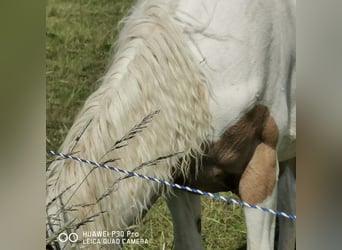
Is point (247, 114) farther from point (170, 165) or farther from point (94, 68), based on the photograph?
point (94, 68)

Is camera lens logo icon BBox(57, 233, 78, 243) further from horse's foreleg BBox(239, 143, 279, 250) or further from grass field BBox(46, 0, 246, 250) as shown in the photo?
horse's foreleg BBox(239, 143, 279, 250)

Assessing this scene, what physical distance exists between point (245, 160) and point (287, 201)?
0.67 ft

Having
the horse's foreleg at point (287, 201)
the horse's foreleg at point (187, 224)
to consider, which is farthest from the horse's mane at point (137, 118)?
the horse's foreleg at point (287, 201)

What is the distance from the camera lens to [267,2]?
1963 millimetres

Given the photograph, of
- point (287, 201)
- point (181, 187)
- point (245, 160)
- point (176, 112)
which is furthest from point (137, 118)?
point (287, 201)

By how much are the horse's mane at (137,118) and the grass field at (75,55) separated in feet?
0.14

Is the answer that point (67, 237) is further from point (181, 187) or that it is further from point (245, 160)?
point (245, 160)

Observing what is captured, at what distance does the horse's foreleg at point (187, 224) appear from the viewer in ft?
6.53

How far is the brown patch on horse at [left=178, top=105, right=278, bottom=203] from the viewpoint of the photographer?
1.93 m

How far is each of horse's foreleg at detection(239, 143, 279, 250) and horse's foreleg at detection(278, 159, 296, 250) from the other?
31mm

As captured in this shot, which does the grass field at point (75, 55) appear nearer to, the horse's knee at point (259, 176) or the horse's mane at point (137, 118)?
the horse's mane at point (137, 118)

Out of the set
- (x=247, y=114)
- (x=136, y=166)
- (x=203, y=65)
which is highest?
(x=203, y=65)
